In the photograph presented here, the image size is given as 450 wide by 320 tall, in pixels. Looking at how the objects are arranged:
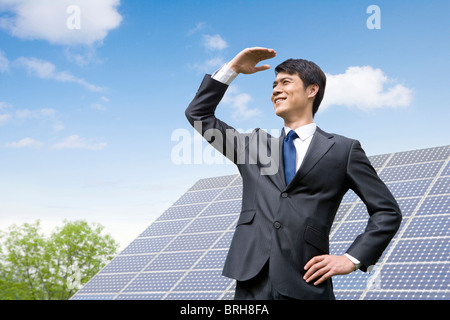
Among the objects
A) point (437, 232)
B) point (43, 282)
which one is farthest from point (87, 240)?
point (437, 232)

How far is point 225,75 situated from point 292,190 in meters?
0.86

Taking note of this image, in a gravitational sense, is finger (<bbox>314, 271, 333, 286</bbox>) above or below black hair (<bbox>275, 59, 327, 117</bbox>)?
below

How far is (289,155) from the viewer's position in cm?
353

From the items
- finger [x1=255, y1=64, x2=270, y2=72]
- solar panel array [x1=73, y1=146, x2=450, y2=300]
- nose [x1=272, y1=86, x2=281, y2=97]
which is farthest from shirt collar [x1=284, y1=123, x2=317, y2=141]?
solar panel array [x1=73, y1=146, x2=450, y2=300]

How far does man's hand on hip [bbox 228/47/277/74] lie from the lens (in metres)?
3.56

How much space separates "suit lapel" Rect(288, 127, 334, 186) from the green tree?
1487 inches

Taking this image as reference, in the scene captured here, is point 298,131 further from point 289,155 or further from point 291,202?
point 291,202

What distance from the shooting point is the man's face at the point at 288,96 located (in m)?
3.55

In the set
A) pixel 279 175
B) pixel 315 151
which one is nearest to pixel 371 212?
pixel 315 151

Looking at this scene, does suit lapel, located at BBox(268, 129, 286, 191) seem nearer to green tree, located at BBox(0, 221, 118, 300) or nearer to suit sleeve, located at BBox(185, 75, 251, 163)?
suit sleeve, located at BBox(185, 75, 251, 163)

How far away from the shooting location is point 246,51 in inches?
140
